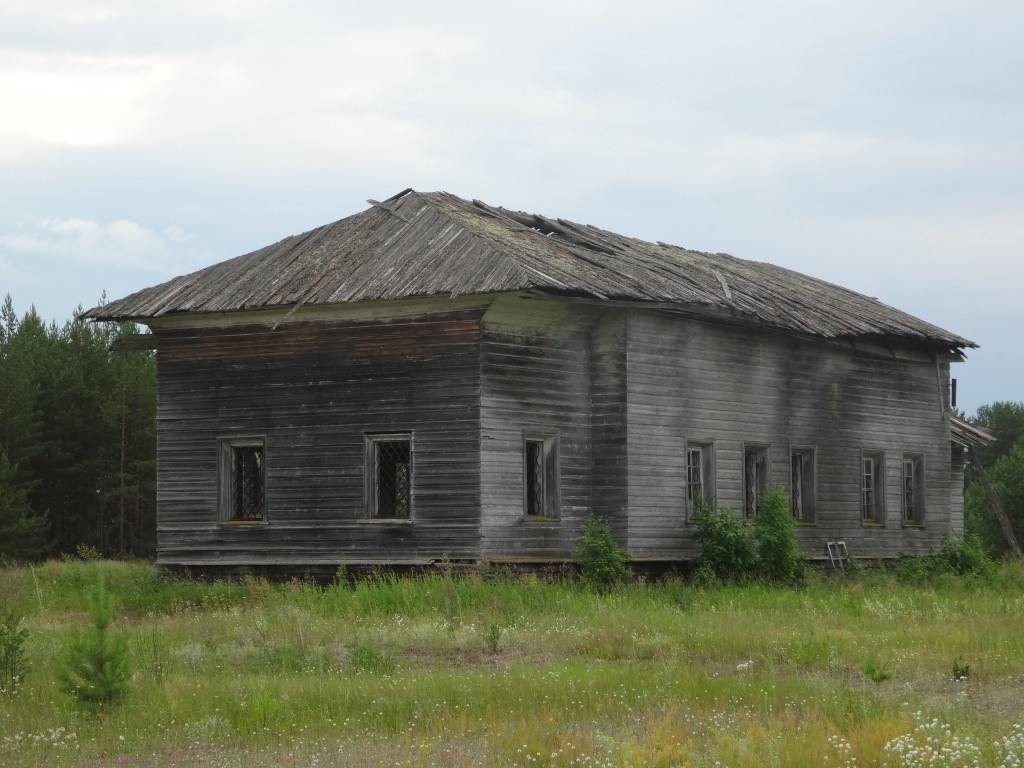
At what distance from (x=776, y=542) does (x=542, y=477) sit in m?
4.38

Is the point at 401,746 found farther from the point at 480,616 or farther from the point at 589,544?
the point at 589,544

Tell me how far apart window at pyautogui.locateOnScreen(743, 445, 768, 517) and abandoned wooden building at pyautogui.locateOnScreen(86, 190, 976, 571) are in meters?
0.04

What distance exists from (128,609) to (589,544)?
7.14 meters

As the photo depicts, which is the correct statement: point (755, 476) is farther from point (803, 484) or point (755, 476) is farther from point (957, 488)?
point (957, 488)

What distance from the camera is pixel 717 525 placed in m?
24.5

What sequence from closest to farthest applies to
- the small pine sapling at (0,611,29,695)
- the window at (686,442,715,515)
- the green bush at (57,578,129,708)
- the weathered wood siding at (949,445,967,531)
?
the green bush at (57,578,129,708) → the small pine sapling at (0,611,29,695) → the window at (686,442,715,515) → the weathered wood siding at (949,445,967,531)

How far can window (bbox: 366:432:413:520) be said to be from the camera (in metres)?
23.1

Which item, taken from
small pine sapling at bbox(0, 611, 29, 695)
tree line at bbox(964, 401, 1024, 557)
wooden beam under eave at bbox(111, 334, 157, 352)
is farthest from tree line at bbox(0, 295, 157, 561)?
small pine sapling at bbox(0, 611, 29, 695)

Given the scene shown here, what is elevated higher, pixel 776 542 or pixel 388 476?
pixel 388 476

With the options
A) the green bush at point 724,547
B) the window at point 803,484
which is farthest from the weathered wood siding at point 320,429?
the window at point 803,484

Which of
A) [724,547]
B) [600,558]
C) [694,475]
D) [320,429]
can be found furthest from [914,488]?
[320,429]

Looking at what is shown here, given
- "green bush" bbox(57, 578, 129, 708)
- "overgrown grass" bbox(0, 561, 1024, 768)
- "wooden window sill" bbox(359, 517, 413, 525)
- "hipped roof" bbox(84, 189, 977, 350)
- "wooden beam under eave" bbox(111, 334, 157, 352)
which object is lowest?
"overgrown grass" bbox(0, 561, 1024, 768)

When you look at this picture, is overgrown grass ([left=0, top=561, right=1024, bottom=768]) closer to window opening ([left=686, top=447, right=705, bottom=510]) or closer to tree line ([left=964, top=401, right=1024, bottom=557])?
window opening ([left=686, top=447, right=705, bottom=510])

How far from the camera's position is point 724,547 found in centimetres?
2438
